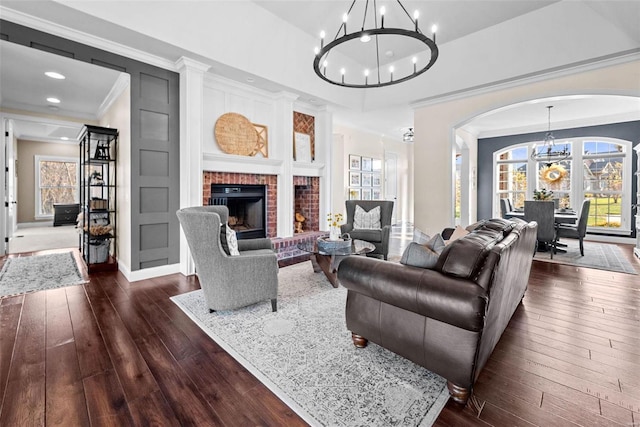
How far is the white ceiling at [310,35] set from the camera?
3143 millimetres

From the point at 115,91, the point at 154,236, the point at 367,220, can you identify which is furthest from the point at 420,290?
the point at 115,91

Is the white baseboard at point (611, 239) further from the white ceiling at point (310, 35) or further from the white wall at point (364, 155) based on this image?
the white ceiling at point (310, 35)

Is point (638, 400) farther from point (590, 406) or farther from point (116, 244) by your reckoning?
point (116, 244)

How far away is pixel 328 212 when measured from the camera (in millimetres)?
6051

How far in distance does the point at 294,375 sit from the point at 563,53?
521cm

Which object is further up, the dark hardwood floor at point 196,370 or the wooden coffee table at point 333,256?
the wooden coffee table at point 333,256

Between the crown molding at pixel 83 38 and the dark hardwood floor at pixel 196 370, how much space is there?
2.82 m

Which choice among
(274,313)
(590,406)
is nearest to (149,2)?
(274,313)

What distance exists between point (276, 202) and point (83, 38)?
3.28 meters

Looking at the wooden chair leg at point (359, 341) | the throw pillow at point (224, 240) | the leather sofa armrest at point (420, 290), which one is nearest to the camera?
the leather sofa armrest at point (420, 290)

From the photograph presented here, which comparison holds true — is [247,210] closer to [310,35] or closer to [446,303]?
[310,35]

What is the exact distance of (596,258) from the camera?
5016 millimetres

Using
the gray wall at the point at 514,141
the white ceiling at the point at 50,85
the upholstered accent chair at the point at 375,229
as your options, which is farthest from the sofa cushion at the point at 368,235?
the gray wall at the point at 514,141

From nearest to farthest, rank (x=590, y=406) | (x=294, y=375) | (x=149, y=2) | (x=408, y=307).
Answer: (x=590, y=406), (x=408, y=307), (x=294, y=375), (x=149, y=2)
